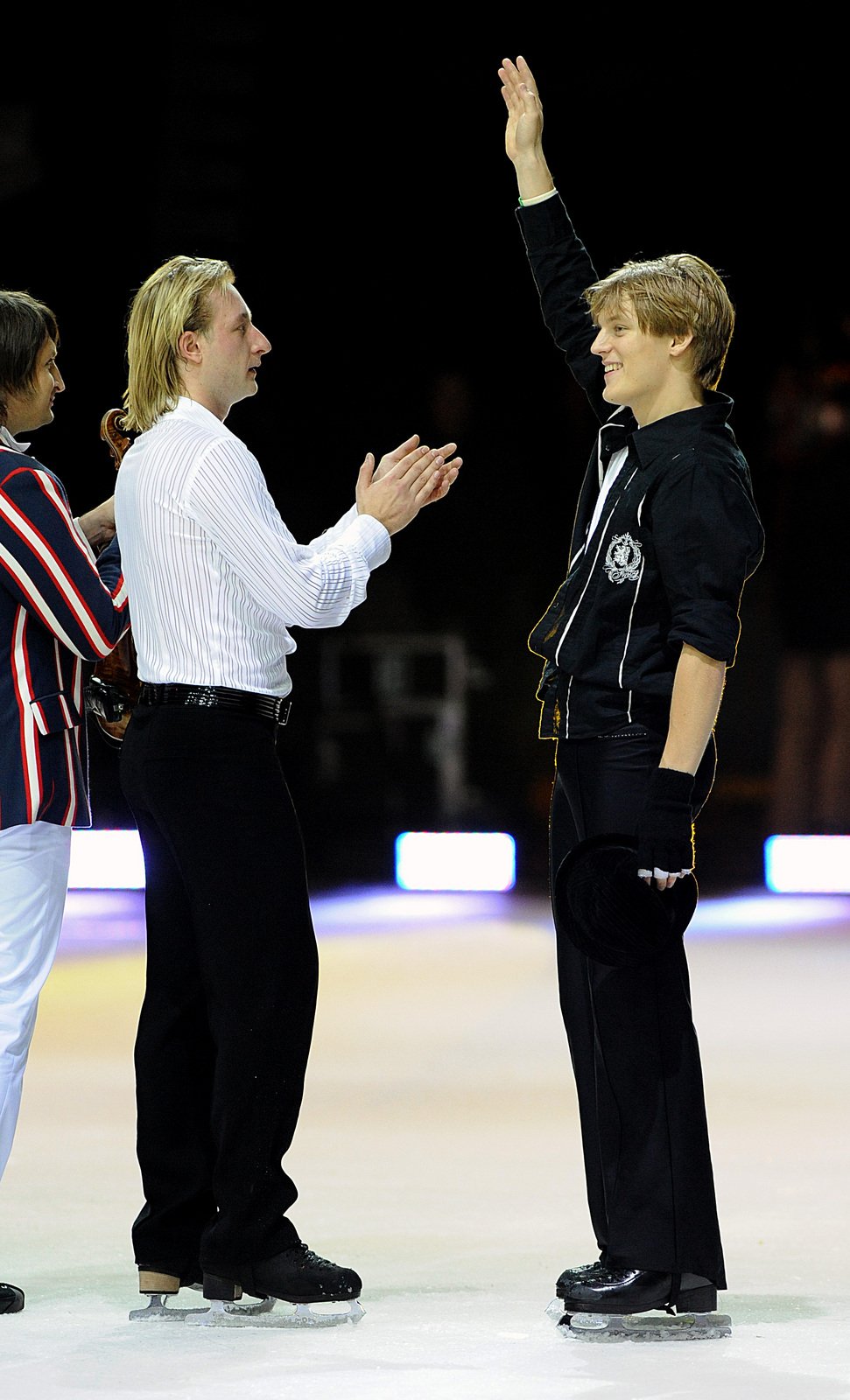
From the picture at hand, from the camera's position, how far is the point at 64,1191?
9.89ft

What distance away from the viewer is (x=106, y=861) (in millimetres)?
6582

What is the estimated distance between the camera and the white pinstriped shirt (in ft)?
7.62

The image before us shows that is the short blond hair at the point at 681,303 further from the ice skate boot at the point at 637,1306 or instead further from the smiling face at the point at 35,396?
the ice skate boot at the point at 637,1306

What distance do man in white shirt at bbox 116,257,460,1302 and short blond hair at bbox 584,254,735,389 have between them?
0.46 meters

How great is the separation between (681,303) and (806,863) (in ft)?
14.8

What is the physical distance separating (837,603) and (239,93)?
9.45 feet

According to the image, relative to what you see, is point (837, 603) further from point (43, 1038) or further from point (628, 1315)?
point (628, 1315)

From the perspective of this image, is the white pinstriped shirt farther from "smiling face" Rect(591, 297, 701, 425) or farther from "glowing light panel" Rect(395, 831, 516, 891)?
"glowing light panel" Rect(395, 831, 516, 891)

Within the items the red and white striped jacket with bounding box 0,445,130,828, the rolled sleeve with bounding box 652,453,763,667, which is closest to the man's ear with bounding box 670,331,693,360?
the rolled sleeve with bounding box 652,453,763,667

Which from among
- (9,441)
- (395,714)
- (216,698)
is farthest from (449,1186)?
Result: (395,714)

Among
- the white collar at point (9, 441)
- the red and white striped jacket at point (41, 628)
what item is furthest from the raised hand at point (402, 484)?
the white collar at point (9, 441)

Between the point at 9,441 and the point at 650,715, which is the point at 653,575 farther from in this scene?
the point at 9,441

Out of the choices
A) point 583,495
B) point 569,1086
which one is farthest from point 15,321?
point 569,1086

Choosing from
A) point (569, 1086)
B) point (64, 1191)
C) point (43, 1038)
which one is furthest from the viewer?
point (43, 1038)
